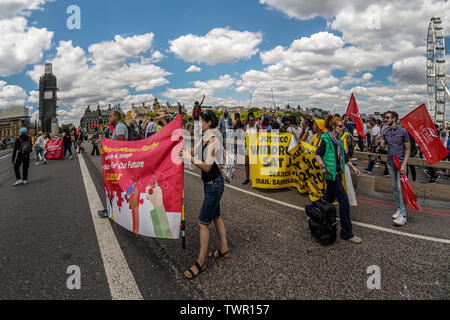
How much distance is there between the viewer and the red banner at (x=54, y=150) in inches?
621

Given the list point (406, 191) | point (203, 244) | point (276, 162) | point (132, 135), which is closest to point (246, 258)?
point (203, 244)

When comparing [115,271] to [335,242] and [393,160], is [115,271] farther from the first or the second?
[393,160]

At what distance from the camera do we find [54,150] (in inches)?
620

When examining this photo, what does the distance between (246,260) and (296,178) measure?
404cm

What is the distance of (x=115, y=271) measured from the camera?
9.91 feet

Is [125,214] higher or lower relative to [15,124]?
lower

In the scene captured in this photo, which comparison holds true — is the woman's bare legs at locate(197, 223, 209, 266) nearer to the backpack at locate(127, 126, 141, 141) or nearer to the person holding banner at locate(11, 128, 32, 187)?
the backpack at locate(127, 126, 141, 141)

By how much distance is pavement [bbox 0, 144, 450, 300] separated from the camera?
2.68 m

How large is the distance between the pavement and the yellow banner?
144 centimetres

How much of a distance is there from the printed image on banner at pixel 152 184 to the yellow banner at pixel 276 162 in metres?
4.03

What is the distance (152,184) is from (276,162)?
4.41 meters

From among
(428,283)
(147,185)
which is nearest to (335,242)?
(428,283)

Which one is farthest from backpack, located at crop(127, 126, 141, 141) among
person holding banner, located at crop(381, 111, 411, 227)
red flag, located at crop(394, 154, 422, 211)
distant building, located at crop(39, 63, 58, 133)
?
distant building, located at crop(39, 63, 58, 133)
